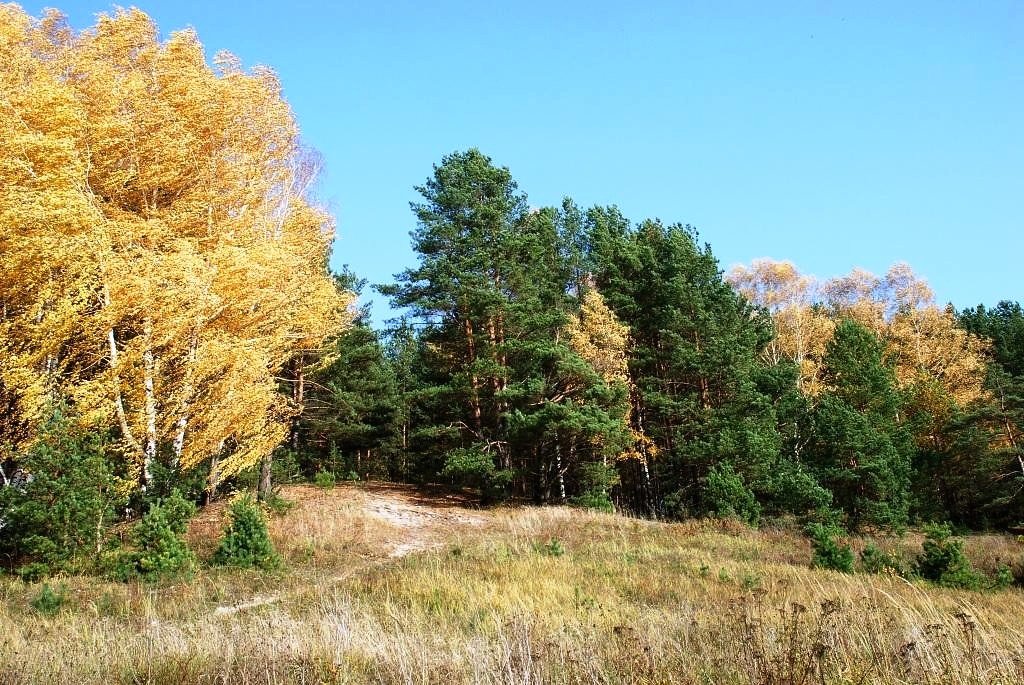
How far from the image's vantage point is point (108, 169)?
44.7 feet

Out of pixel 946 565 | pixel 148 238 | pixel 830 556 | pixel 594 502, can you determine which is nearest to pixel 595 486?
pixel 594 502

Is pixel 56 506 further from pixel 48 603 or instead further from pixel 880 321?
pixel 880 321

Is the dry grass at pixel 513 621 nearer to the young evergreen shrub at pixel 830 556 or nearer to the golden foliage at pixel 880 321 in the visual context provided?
the young evergreen shrub at pixel 830 556

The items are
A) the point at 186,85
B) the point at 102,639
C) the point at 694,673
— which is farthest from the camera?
the point at 186,85

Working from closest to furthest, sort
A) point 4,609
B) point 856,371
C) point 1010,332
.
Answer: point 4,609 → point 856,371 → point 1010,332

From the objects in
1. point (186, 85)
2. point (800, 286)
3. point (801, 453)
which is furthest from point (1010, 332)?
point (186, 85)

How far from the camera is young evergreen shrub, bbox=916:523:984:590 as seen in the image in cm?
1042

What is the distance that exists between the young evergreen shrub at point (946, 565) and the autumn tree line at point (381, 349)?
8.42 metres

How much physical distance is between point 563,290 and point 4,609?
22.3 m

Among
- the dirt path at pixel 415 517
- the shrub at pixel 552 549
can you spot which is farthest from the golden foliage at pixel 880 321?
the shrub at pixel 552 549

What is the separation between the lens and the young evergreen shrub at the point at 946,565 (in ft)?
34.2

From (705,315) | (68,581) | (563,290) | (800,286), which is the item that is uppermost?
(800,286)

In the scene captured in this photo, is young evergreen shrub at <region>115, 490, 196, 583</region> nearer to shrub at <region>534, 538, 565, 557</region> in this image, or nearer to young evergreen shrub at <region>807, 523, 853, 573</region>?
shrub at <region>534, 538, 565, 557</region>

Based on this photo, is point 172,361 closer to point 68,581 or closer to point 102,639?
point 68,581
